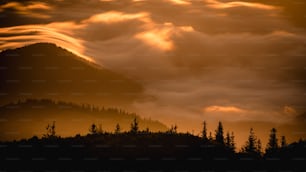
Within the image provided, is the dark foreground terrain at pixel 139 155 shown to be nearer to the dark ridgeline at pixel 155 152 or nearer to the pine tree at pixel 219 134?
the dark ridgeline at pixel 155 152

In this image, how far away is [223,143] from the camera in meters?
111

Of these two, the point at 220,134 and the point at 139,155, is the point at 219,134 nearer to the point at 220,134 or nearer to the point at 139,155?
the point at 220,134

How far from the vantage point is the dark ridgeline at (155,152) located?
9319cm

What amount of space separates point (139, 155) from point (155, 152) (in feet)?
9.54

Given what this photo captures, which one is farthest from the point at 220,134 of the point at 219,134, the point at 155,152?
the point at 155,152

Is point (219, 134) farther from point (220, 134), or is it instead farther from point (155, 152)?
point (155, 152)

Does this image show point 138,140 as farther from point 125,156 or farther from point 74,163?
point 74,163

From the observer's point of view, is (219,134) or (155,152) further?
(219,134)

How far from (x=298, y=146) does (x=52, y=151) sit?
43.3 m

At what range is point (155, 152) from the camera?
10031 cm

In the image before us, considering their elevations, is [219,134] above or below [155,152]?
above

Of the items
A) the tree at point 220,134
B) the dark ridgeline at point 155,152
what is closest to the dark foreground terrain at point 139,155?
the dark ridgeline at point 155,152

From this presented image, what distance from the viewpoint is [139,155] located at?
99938mm

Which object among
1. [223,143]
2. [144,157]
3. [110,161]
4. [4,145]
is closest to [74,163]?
[110,161]
